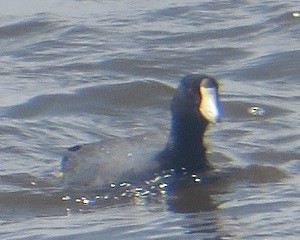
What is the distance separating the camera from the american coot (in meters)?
9.83

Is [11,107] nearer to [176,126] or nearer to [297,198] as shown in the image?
[176,126]

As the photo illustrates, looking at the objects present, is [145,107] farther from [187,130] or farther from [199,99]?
[199,99]

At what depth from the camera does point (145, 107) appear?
1219 cm

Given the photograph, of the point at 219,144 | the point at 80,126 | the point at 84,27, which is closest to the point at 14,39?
the point at 84,27

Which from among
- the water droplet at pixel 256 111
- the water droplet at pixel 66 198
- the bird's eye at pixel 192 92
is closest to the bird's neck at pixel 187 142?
the bird's eye at pixel 192 92

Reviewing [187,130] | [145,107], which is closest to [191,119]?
[187,130]

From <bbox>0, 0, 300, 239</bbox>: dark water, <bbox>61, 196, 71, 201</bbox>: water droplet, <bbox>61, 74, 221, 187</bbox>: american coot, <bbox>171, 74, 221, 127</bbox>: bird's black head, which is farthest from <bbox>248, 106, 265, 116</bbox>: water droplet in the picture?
<bbox>61, 196, 71, 201</bbox>: water droplet

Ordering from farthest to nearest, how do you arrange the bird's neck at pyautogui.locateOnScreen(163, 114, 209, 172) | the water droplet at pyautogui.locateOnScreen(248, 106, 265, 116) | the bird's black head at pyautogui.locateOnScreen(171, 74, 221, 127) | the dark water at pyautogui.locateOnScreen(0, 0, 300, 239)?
the water droplet at pyautogui.locateOnScreen(248, 106, 265, 116)
the bird's neck at pyautogui.locateOnScreen(163, 114, 209, 172)
the bird's black head at pyautogui.locateOnScreen(171, 74, 221, 127)
the dark water at pyautogui.locateOnScreen(0, 0, 300, 239)

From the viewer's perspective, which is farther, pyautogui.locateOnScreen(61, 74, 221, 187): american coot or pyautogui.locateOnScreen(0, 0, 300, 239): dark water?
pyautogui.locateOnScreen(61, 74, 221, 187): american coot

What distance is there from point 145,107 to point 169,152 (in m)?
2.18

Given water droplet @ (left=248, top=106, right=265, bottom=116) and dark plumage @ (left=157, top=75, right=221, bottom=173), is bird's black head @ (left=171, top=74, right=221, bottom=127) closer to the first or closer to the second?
dark plumage @ (left=157, top=75, right=221, bottom=173)

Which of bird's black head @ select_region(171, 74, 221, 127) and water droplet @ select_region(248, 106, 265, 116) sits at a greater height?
water droplet @ select_region(248, 106, 265, 116)

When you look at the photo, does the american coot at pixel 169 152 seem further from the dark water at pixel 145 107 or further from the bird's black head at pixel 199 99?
the dark water at pixel 145 107

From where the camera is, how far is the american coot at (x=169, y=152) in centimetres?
983
